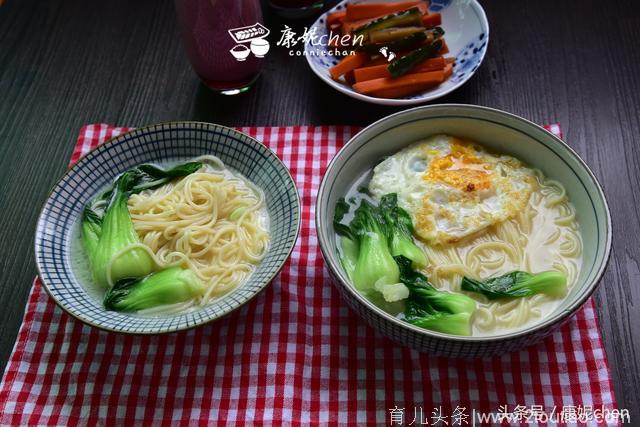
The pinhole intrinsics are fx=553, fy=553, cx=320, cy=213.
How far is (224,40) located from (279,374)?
1.36 m

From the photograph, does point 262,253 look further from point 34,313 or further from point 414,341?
point 34,313

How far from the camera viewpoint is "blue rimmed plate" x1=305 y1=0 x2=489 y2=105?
7.79 feet

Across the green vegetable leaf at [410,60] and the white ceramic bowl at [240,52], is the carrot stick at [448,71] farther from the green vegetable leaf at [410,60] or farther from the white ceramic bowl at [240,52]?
the white ceramic bowl at [240,52]

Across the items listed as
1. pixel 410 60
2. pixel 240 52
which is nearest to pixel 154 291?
pixel 240 52

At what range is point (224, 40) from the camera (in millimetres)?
2283

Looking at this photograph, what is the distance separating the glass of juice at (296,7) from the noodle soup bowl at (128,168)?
1.06 meters

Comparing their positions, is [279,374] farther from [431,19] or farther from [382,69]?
[431,19]

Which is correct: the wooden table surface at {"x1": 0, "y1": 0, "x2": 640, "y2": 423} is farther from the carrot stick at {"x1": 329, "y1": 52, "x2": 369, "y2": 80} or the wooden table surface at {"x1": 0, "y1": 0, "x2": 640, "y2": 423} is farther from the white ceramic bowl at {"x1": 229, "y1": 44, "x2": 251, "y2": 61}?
the white ceramic bowl at {"x1": 229, "y1": 44, "x2": 251, "y2": 61}

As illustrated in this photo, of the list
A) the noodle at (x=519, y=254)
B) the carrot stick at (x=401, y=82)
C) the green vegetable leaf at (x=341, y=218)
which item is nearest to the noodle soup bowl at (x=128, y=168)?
the green vegetable leaf at (x=341, y=218)

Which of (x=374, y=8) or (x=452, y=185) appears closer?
(x=452, y=185)

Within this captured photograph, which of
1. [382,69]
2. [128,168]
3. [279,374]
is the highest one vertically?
[382,69]

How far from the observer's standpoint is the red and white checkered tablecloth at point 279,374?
1654 millimetres

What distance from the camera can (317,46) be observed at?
263 cm

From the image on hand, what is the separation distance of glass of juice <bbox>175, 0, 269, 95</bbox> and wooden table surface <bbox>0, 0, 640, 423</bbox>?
0.11 meters
